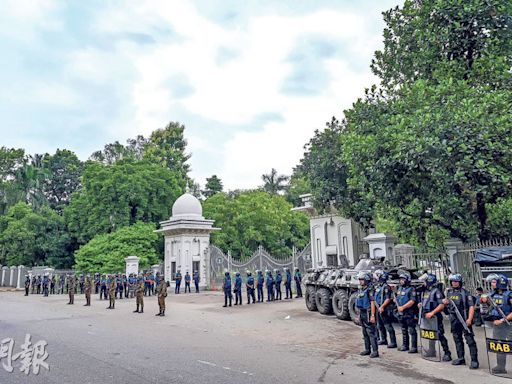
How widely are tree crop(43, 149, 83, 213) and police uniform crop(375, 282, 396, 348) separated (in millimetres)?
47747

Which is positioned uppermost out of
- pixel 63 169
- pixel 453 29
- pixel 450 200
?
pixel 63 169

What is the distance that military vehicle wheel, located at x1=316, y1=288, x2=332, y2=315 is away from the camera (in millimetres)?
14336

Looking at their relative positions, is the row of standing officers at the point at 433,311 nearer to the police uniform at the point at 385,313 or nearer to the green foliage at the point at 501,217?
the police uniform at the point at 385,313

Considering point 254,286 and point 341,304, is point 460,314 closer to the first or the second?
point 341,304

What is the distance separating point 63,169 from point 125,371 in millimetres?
49775

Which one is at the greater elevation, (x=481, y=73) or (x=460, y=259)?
(x=481, y=73)

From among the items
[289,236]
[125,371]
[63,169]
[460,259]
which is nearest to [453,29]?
[460,259]

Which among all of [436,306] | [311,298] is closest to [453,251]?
[311,298]

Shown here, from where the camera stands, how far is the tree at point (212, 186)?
51.4 meters

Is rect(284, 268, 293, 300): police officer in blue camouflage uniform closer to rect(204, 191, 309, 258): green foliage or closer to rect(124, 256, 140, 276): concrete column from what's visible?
rect(124, 256, 140, 276): concrete column

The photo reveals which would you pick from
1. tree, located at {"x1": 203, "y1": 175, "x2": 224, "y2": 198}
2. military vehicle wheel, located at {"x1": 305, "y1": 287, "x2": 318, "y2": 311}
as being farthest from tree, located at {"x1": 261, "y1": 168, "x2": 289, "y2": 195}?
military vehicle wheel, located at {"x1": 305, "y1": 287, "x2": 318, "y2": 311}

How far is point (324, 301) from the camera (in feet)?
47.2

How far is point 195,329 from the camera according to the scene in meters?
12.0

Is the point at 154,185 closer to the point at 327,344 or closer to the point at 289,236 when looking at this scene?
the point at 289,236
